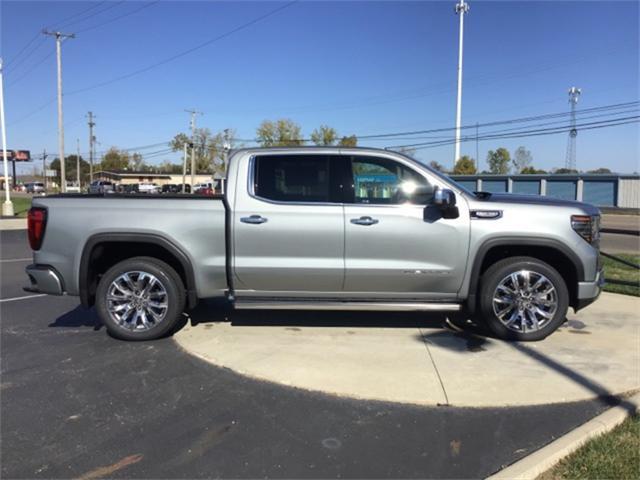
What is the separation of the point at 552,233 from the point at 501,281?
0.67 meters

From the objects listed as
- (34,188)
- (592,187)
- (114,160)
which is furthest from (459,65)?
(114,160)

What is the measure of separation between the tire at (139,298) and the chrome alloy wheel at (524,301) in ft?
10.5

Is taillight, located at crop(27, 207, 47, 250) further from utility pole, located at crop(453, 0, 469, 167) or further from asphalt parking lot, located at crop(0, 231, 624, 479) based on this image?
utility pole, located at crop(453, 0, 469, 167)

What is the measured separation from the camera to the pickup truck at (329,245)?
491 cm

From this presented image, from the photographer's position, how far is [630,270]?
941cm

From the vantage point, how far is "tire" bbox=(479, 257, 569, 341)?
4.97 metres

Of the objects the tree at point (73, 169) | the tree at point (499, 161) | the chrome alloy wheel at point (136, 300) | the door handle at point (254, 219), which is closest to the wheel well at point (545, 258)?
the door handle at point (254, 219)

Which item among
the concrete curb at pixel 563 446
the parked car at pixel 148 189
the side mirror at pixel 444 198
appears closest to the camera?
the concrete curb at pixel 563 446

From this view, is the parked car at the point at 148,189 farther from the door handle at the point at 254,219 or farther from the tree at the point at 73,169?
the door handle at the point at 254,219

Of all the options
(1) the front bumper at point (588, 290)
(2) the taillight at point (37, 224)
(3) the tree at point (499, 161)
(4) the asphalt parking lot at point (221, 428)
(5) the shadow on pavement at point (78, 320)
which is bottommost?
(4) the asphalt parking lot at point (221, 428)

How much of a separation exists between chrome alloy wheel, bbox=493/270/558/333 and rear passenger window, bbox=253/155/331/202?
6.51 feet

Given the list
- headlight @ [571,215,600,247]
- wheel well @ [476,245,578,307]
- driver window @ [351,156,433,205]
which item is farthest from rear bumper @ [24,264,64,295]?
headlight @ [571,215,600,247]

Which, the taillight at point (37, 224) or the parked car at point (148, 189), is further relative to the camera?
the parked car at point (148, 189)

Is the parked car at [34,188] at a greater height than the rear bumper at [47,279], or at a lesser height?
greater
